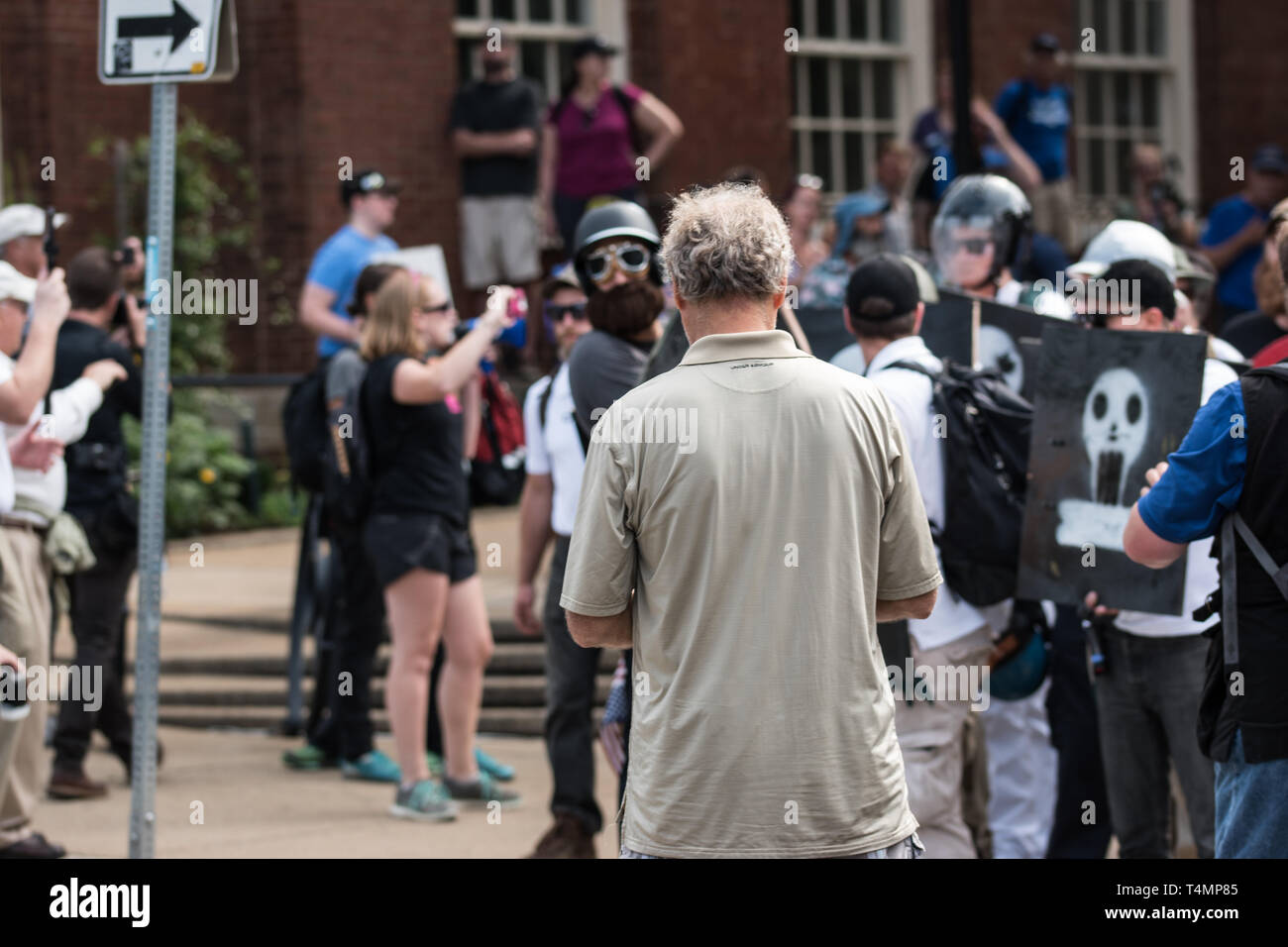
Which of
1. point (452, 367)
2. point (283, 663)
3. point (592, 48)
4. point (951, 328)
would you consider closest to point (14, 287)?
point (452, 367)

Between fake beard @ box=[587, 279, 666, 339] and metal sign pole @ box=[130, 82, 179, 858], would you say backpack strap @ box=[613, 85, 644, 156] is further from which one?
metal sign pole @ box=[130, 82, 179, 858]

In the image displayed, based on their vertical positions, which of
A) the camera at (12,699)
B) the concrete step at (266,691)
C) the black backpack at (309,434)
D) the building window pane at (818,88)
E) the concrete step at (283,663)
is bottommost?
the concrete step at (266,691)

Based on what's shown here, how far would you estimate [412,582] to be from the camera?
7.16m

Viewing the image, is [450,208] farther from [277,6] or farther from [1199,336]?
[1199,336]

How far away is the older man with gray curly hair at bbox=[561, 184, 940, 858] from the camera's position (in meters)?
3.56

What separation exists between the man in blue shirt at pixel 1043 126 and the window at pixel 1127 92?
407 cm

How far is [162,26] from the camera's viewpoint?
5820 mm

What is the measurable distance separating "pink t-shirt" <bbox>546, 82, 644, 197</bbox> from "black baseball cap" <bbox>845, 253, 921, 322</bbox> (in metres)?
8.01

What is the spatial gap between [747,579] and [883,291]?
88.4 inches

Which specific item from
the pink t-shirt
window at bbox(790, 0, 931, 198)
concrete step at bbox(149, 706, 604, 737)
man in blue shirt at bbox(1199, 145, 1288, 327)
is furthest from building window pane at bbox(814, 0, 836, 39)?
concrete step at bbox(149, 706, 604, 737)

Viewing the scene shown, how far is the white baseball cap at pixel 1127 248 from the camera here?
6.25 metres

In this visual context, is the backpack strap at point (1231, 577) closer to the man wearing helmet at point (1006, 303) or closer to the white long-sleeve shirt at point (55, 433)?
the man wearing helmet at point (1006, 303)

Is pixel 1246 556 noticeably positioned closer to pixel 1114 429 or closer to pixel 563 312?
pixel 1114 429

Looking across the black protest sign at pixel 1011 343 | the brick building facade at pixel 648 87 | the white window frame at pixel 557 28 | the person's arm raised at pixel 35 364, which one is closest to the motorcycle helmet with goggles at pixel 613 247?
the black protest sign at pixel 1011 343
